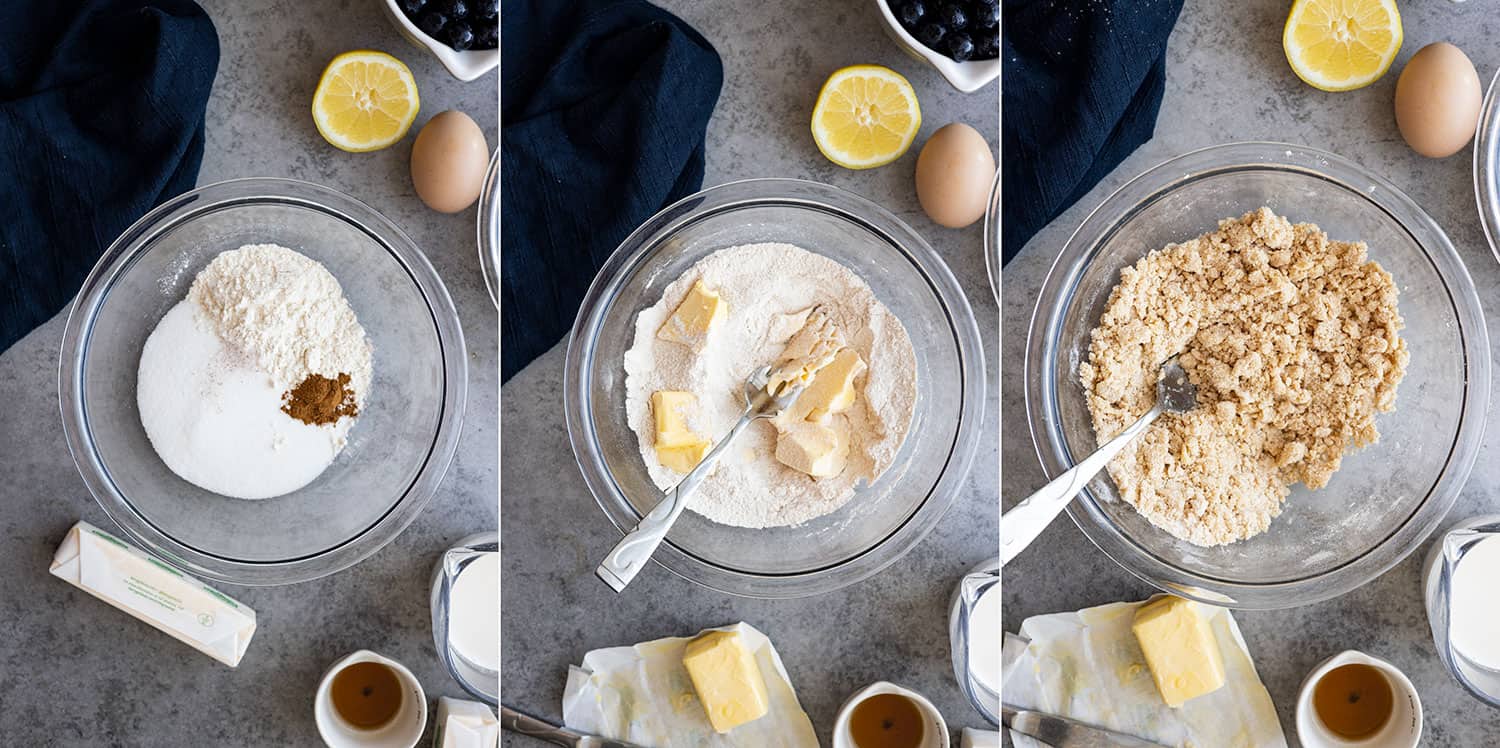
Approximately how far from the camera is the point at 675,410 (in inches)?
30.6

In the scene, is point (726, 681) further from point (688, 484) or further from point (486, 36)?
point (486, 36)

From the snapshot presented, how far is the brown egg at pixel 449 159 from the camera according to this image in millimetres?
745

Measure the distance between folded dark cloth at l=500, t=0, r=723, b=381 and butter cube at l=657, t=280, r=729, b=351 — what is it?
0.08m

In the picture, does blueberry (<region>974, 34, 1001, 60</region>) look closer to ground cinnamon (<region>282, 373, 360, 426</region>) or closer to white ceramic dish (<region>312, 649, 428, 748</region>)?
ground cinnamon (<region>282, 373, 360, 426</region>)

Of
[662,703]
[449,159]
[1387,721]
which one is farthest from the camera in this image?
[1387,721]

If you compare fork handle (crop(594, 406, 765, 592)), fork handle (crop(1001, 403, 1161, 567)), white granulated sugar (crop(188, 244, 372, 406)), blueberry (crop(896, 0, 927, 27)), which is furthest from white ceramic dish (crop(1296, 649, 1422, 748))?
white granulated sugar (crop(188, 244, 372, 406))

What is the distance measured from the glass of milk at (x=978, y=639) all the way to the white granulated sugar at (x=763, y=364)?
14 cm

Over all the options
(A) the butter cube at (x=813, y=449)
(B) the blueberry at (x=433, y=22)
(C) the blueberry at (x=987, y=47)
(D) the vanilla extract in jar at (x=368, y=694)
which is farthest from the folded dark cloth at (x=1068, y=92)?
(D) the vanilla extract in jar at (x=368, y=694)

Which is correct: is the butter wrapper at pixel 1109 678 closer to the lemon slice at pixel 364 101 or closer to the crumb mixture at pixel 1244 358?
the crumb mixture at pixel 1244 358

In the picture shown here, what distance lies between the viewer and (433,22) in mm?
762

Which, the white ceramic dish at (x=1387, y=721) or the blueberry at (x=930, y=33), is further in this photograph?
the white ceramic dish at (x=1387, y=721)

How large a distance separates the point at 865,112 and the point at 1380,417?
609 millimetres

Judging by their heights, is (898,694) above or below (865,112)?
below

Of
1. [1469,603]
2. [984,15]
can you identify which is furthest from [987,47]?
[1469,603]
